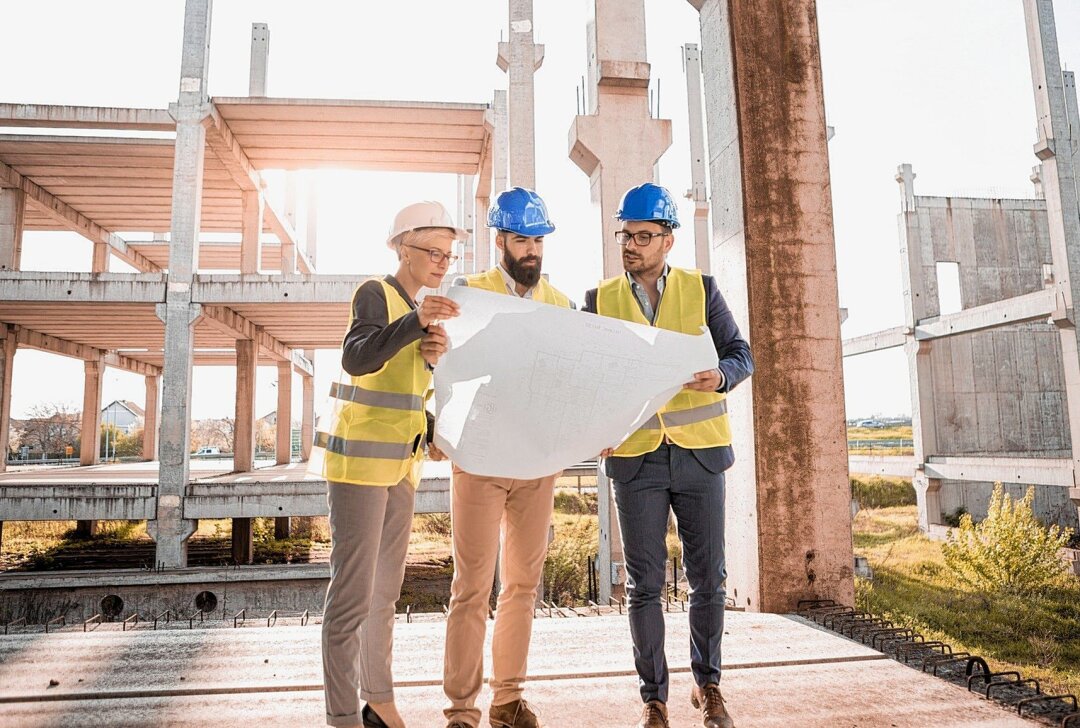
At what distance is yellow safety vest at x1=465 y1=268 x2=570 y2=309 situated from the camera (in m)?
2.39

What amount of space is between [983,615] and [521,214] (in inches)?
463

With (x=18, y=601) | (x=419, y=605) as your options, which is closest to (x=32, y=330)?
Answer: (x=18, y=601)

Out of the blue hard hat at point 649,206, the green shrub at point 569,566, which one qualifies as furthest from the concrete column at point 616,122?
the green shrub at point 569,566

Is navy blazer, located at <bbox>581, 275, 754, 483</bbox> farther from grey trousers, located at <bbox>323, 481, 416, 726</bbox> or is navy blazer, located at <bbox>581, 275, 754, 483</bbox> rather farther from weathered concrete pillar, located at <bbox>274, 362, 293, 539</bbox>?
weathered concrete pillar, located at <bbox>274, 362, 293, 539</bbox>

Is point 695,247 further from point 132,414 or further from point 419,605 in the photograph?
point 132,414

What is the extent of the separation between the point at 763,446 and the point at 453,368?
2.49 m

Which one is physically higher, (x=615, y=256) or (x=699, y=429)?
(x=615, y=256)

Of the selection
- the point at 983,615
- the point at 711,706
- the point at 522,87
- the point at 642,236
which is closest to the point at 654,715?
the point at 711,706

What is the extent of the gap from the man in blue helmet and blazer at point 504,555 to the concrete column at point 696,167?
1702 centimetres

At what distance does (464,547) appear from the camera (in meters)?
2.28

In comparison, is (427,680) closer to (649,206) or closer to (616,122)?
(649,206)

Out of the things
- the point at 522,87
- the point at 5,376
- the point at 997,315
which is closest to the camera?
the point at 522,87

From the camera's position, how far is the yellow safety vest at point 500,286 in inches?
94.2

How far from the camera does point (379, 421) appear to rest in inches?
84.4
